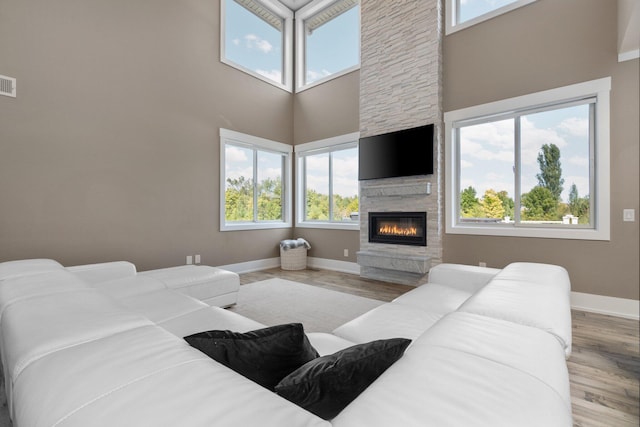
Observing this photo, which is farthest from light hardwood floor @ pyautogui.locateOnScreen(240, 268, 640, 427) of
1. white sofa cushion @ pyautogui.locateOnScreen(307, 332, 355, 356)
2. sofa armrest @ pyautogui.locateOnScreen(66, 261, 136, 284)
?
sofa armrest @ pyautogui.locateOnScreen(66, 261, 136, 284)

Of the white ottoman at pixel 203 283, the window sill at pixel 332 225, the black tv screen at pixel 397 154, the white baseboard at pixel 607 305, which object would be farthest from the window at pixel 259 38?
the white baseboard at pixel 607 305

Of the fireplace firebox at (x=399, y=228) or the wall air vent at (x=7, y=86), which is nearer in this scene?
the wall air vent at (x=7, y=86)

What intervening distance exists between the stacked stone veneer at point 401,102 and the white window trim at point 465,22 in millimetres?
130

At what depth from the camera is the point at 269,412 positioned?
0.49m

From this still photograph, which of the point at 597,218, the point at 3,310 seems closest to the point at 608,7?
the point at 597,218

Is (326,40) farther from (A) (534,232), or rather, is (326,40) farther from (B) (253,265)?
(A) (534,232)

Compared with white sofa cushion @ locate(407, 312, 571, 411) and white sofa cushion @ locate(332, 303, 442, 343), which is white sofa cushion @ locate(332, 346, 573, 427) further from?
white sofa cushion @ locate(332, 303, 442, 343)

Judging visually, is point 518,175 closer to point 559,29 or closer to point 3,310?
point 559,29

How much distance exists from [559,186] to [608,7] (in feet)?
6.08

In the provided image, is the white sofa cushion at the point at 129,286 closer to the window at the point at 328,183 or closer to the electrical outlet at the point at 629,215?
the window at the point at 328,183

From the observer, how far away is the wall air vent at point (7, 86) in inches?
110

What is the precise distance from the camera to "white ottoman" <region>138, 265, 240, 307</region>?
2.57m

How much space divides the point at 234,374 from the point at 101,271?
8.39 ft

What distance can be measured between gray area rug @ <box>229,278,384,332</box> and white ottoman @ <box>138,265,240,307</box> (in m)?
0.23
